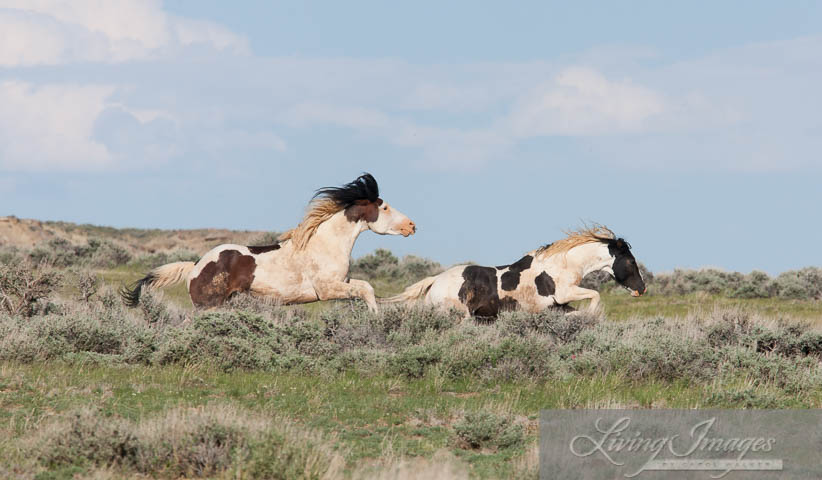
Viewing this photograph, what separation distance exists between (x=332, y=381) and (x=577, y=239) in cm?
732

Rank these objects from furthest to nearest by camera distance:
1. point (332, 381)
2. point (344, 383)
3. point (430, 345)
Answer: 1. point (430, 345)
2. point (332, 381)
3. point (344, 383)

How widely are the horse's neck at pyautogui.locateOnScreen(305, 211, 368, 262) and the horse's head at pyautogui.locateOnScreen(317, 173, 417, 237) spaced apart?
A: 156 mm

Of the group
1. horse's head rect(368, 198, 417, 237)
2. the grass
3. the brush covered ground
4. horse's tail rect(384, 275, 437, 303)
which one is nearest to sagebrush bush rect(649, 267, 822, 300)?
the brush covered ground

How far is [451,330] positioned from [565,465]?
718cm

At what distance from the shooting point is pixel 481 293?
57.7ft

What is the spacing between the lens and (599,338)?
14977 millimetres

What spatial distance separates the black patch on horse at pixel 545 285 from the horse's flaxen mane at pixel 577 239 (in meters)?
0.50

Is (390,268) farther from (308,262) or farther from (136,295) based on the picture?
(308,262)

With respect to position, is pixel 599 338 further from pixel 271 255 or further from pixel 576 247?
pixel 271 255

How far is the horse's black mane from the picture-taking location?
1750 centimetres

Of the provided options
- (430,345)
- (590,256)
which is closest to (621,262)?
(590,256)

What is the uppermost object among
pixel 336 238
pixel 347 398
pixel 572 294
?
pixel 336 238

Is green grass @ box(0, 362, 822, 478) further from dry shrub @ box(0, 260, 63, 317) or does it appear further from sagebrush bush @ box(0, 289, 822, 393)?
dry shrub @ box(0, 260, 63, 317)

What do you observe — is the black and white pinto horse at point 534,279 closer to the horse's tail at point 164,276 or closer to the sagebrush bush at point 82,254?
the horse's tail at point 164,276
